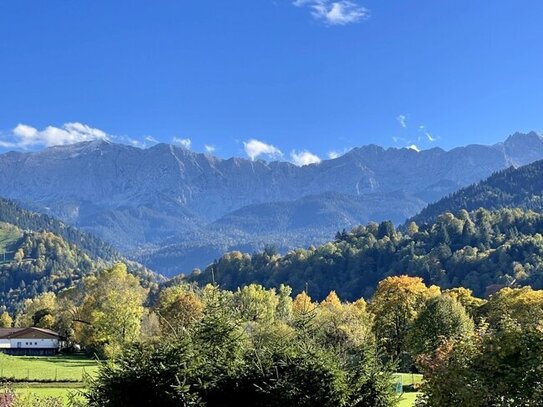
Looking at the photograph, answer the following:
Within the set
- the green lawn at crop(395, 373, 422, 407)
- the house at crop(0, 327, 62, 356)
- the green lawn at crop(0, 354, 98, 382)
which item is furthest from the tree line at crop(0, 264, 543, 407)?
the house at crop(0, 327, 62, 356)

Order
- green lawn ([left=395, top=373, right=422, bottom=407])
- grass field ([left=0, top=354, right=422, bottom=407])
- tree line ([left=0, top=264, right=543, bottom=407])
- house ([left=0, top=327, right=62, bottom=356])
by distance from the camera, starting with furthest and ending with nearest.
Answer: house ([left=0, top=327, right=62, bottom=356]), grass field ([left=0, top=354, right=422, bottom=407]), green lawn ([left=395, top=373, right=422, bottom=407]), tree line ([left=0, top=264, right=543, bottom=407])

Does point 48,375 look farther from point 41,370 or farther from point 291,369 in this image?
point 291,369

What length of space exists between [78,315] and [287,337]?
92.4m

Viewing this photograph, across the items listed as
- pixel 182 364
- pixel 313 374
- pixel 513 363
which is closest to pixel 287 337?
pixel 313 374

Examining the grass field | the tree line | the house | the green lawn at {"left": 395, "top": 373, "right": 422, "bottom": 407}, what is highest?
the house

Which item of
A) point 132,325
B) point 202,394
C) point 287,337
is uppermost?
point 132,325

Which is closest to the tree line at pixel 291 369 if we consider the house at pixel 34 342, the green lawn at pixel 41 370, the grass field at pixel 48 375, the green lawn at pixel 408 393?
the green lawn at pixel 408 393

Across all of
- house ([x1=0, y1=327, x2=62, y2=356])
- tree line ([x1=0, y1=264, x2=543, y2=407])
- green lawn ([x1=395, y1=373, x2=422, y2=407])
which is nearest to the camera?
tree line ([x1=0, y1=264, x2=543, y2=407])

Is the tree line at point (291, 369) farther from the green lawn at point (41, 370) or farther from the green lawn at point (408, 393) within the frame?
the green lawn at point (41, 370)

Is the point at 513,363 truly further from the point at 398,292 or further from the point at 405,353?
the point at 398,292

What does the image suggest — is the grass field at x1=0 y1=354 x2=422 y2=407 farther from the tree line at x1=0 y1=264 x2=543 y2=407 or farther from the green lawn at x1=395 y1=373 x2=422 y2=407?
the tree line at x1=0 y1=264 x2=543 y2=407

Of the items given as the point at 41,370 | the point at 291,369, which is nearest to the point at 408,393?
the point at 291,369

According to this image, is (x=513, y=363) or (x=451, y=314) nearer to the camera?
(x=513, y=363)

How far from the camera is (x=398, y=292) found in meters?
79.6
